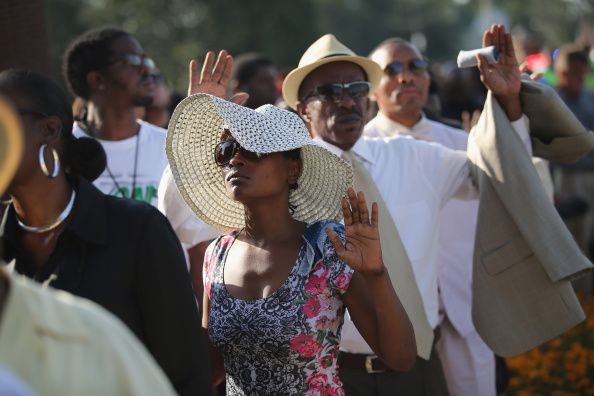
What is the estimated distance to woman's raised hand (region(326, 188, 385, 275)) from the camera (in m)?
3.38

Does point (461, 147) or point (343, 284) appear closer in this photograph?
point (343, 284)

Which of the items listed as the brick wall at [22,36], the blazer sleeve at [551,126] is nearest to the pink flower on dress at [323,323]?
the blazer sleeve at [551,126]

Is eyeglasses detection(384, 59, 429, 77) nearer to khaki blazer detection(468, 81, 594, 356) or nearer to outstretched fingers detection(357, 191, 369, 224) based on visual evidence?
khaki blazer detection(468, 81, 594, 356)

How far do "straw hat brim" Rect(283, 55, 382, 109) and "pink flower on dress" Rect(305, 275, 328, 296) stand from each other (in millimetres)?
1709

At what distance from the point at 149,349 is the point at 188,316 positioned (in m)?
0.17

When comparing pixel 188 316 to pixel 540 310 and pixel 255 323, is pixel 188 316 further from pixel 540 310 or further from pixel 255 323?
pixel 540 310

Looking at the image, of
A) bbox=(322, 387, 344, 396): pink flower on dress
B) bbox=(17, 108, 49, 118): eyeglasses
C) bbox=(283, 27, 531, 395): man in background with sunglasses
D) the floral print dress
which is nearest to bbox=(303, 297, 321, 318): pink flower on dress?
the floral print dress

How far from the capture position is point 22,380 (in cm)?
175

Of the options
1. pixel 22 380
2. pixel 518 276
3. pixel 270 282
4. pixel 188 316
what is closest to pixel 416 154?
pixel 518 276

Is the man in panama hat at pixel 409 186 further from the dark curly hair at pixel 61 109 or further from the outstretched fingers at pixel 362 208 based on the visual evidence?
the dark curly hair at pixel 61 109

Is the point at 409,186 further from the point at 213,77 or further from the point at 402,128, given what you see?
the point at 402,128

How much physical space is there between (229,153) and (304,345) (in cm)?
78

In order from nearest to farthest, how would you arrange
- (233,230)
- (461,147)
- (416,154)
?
(233,230), (416,154), (461,147)

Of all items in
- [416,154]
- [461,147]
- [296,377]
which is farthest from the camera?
[461,147]
